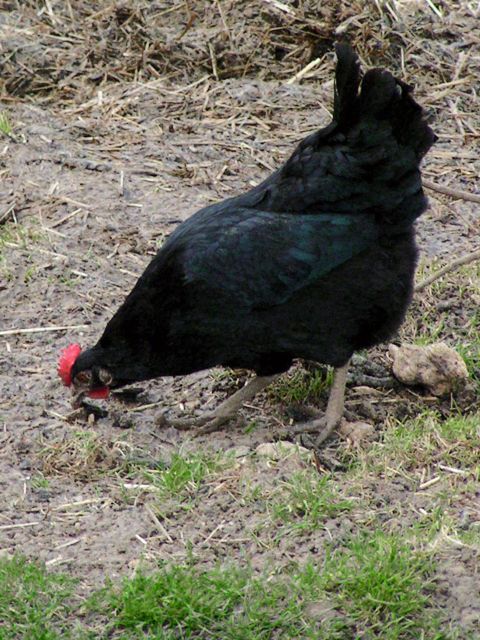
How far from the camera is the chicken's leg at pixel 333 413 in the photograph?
5.60 meters

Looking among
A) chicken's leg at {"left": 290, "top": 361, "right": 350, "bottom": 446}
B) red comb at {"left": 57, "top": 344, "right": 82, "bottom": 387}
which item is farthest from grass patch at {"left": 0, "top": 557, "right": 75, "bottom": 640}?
chicken's leg at {"left": 290, "top": 361, "right": 350, "bottom": 446}

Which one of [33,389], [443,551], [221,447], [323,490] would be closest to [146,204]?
Result: [33,389]

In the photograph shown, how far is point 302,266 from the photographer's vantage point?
17.4 feet

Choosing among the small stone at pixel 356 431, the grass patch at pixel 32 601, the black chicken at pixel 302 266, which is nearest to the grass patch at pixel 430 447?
the small stone at pixel 356 431

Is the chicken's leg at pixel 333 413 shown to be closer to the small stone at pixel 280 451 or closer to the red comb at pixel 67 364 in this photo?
the small stone at pixel 280 451

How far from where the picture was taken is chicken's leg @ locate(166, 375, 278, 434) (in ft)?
18.5

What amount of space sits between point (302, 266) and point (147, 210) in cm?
217

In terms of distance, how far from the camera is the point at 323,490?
4.74 metres

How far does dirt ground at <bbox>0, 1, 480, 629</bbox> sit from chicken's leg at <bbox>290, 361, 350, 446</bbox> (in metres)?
0.10

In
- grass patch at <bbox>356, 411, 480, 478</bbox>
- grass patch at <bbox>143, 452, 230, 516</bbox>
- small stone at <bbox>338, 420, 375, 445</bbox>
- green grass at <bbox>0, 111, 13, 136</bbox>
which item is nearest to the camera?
grass patch at <bbox>143, 452, 230, 516</bbox>

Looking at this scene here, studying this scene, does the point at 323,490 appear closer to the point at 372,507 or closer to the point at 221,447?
the point at 372,507

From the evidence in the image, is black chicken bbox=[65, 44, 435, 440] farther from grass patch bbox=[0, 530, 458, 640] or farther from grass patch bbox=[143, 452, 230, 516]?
grass patch bbox=[0, 530, 458, 640]

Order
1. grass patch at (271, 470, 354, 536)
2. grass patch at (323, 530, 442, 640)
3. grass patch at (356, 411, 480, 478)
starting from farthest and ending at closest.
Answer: grass patch at (356, 411, 480, 478), grass patch at (271, 470, 354, 536), grass patch at (323, 530, 442, 640)

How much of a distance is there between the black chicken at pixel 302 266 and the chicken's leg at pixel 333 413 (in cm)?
17
